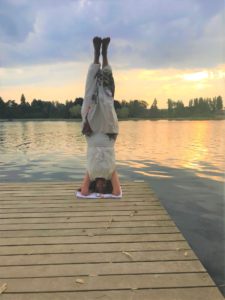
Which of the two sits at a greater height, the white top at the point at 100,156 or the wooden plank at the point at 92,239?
the white top at the point at 100,156

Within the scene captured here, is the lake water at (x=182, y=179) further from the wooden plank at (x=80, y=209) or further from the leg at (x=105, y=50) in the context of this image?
the leg at (x=105, y=50)

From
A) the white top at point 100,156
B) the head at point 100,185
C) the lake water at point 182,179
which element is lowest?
the lake water at point 182,179

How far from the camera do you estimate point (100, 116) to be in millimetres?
6645

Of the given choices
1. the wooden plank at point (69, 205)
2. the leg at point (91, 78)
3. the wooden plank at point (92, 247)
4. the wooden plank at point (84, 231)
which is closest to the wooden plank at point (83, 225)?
the wooden plank at point (84, 231)

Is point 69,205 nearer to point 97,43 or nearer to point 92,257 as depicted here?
point 92,257

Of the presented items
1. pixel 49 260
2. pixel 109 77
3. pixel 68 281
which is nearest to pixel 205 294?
pixel 68 281

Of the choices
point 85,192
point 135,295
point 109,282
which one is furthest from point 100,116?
point 135,295

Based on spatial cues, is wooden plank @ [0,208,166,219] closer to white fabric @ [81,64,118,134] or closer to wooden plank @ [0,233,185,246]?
wooden plank @ [0,233,185,246]

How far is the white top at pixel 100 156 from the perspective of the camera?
6629 mm

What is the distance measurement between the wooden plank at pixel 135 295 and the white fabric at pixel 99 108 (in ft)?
12.5

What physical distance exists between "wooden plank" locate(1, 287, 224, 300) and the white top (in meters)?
3.46

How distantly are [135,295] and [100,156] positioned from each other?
3.64 metres

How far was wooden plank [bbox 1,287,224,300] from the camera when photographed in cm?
325

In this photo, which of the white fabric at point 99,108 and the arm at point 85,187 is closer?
the white fabric at point 99,108
